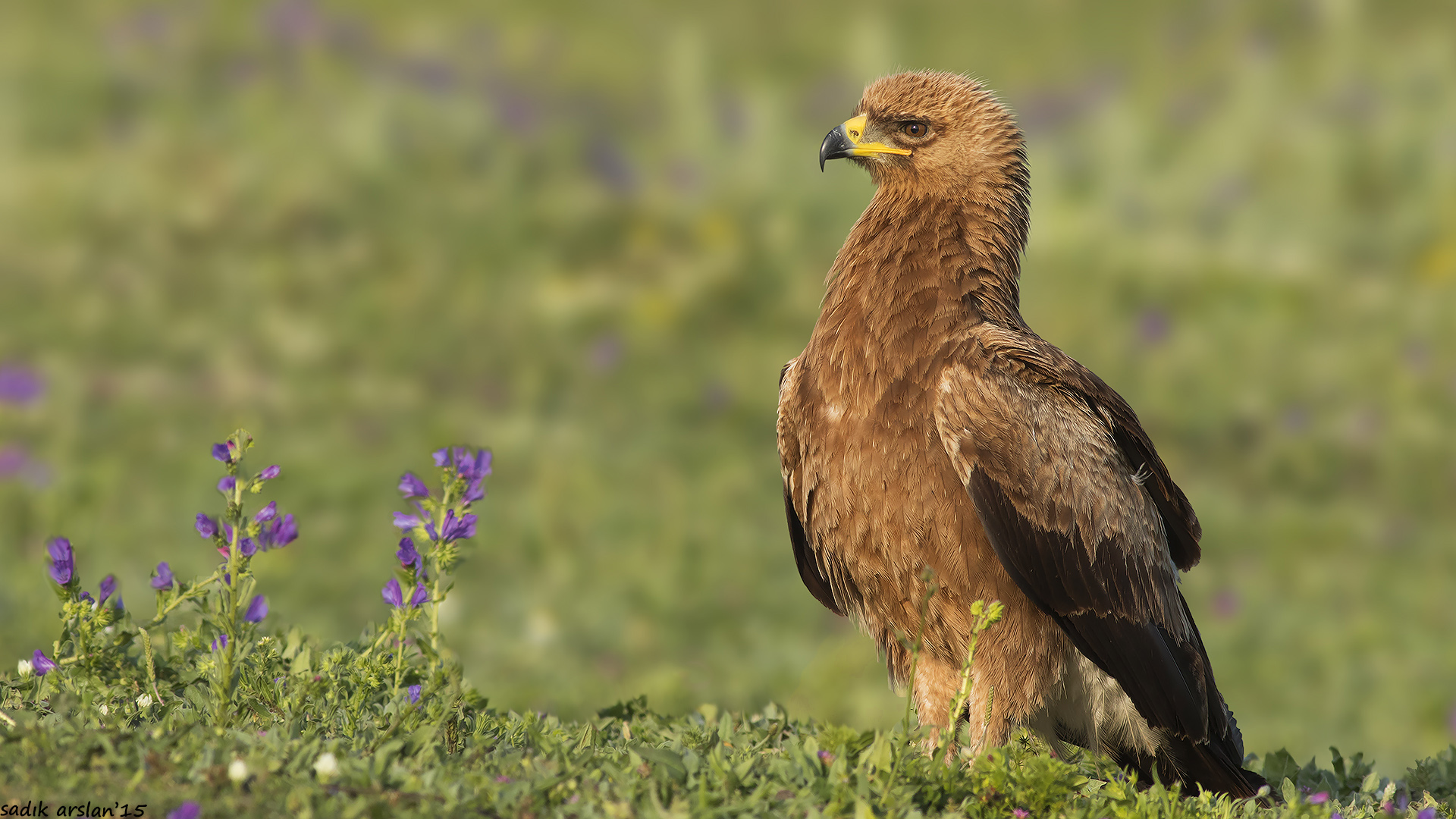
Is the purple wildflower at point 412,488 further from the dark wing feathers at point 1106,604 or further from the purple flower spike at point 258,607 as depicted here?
the dark wing feathers at point 1106,604

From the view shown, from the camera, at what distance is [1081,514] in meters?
4.43

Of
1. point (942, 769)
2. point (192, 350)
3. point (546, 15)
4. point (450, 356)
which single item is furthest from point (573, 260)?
point (942, 769)

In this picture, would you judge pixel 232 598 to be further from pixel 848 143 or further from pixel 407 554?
pixel 848 143

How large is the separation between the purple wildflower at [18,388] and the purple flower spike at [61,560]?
630cm

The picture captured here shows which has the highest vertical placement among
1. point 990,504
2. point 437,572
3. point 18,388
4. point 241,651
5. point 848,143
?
point 18,388

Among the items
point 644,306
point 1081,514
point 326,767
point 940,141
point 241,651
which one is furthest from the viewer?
point 644,306

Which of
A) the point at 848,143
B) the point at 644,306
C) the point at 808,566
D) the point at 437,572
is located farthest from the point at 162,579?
the point at 644,306

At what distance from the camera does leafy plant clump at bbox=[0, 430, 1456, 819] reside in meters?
2.90

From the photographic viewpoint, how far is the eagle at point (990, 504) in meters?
4.31

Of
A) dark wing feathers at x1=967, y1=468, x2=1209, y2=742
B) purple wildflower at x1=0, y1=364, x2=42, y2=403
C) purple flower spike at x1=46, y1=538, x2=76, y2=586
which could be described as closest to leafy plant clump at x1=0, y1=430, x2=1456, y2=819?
purple flower spike at x1=46, y1=538, x2=76, y2=586

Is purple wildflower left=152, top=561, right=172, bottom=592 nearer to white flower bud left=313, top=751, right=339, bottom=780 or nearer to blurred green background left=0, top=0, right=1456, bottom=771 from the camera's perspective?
white flower bud left=313, top=751, right=339, bottom=780

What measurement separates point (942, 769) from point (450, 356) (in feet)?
26.8

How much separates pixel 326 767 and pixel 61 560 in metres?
0.95

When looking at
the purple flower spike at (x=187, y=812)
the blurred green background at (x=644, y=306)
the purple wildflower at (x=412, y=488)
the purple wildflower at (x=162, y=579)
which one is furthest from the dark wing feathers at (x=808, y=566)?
the purple flower spike at (x=187, y=812)
